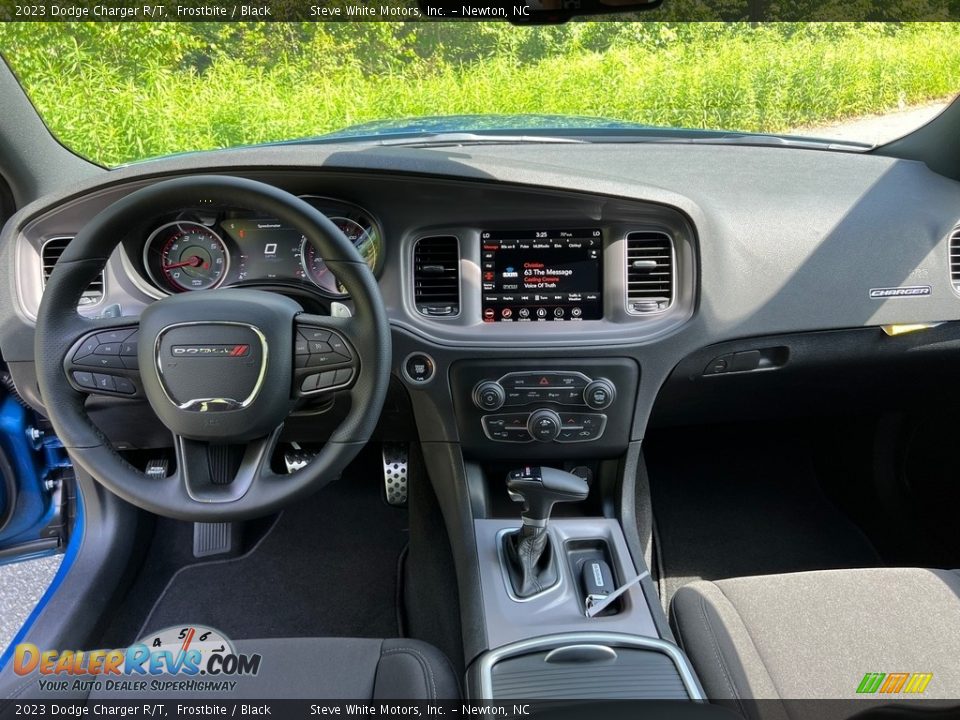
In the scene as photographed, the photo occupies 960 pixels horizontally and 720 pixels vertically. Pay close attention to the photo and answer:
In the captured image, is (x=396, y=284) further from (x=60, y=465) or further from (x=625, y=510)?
(x=60, y=465)

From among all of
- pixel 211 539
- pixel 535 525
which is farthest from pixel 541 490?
pixel 211 539

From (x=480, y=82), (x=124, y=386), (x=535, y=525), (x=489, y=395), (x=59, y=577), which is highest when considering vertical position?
(x=480, y=82)

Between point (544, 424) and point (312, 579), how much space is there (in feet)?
3.42

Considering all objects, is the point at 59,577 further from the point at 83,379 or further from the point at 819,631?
the point at 819,631

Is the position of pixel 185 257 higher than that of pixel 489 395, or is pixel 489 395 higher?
pixel 185 257

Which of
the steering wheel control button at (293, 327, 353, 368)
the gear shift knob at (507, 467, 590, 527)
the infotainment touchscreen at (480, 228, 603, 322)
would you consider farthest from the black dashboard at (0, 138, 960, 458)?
the steering wheel control button at (293, 327, 353, 368)

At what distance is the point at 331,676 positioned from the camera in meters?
1.46

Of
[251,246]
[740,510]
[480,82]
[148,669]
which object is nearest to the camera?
[148,669]

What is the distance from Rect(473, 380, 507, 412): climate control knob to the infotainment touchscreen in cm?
17

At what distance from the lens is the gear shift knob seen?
165cm

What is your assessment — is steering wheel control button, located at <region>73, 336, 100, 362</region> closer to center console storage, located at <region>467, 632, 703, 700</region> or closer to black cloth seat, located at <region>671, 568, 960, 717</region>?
center console storage, located at <region>467, 632, 703, 700</region>

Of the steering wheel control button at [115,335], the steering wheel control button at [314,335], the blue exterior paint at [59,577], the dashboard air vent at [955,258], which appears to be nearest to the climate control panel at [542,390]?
the steering wheel control button at [314,335]

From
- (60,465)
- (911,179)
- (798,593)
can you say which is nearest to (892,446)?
(911,179)

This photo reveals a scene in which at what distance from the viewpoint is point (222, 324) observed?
55.7 inches
